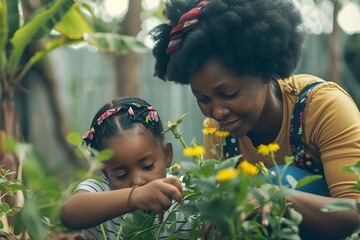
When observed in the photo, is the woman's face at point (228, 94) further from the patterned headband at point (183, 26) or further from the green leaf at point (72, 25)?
the green leaf at point (72, 25)

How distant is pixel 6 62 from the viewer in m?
2.81

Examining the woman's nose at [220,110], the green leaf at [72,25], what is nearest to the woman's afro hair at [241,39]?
the woman's nose at [220,110]

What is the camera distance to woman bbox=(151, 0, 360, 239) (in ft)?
5.06

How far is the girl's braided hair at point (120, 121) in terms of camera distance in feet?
5.38

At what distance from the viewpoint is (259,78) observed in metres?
1.65

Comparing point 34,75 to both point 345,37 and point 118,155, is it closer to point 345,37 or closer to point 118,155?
point 118,155

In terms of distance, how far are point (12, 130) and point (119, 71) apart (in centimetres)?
228

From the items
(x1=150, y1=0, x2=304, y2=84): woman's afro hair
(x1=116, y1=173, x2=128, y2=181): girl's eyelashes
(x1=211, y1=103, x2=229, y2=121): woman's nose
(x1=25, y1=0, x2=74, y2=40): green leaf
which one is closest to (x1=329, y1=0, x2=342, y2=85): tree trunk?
(x1=25, y1=0, x2=74, y2=40): green leaf

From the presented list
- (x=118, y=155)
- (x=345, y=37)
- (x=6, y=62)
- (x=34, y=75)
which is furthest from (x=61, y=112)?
(x=345, y=37)

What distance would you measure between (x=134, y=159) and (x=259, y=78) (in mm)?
497

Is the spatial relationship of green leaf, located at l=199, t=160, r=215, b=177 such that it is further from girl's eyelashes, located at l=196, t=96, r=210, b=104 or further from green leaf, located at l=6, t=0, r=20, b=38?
green leaf, located at l=6, t=0, r=20, b=38

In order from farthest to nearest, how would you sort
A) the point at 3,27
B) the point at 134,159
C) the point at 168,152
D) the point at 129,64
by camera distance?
the point at 129,64, the point at 3,27, the point at 168,152, the point at 134,159

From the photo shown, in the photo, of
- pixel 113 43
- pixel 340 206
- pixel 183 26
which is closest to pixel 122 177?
pixel 183 26

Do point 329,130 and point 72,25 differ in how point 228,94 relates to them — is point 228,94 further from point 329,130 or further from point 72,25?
point 72,25
